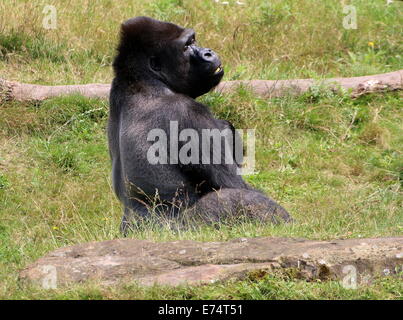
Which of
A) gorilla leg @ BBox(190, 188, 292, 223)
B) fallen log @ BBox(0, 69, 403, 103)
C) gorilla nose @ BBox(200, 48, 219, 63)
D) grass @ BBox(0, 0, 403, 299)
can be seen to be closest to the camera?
grass @ BBox(0, 0, 403, 299)

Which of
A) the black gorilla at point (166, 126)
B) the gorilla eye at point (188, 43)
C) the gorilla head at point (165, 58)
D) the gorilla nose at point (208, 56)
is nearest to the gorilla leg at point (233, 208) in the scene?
the black gorilla at point (166, 126)

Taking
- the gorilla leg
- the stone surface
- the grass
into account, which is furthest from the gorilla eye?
the stone surface

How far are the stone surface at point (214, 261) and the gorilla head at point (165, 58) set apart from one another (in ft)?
6.32

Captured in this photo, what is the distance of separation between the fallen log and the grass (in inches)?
4.0

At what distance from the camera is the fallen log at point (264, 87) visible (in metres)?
8.84

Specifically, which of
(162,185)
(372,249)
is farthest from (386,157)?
(372,249)

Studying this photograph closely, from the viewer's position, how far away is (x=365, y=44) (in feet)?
35.2

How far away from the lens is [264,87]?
9.09 meters

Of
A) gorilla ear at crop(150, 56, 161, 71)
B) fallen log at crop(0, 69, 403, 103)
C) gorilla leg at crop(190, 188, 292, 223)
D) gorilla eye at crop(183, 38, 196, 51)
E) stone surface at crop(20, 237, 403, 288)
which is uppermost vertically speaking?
gorilla eye at crop(183, 38, 196, 51)

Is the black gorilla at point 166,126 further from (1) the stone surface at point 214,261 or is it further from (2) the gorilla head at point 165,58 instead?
(1) the stone surface at point 214,261

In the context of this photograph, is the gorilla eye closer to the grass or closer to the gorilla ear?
the gorilla ear

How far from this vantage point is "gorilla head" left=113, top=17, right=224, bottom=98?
625 cm

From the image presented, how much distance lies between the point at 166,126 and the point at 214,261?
170 cm
